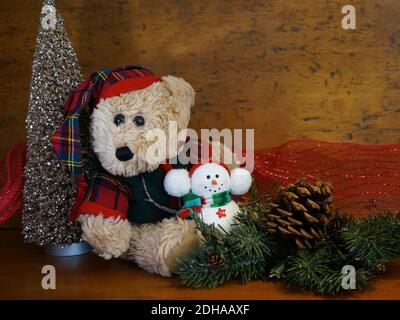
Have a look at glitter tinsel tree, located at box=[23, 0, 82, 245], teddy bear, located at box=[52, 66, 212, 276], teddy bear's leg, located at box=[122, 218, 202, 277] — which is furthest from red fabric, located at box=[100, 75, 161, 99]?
teddy bear's leg, located at box=[122, 218, 202, 277]

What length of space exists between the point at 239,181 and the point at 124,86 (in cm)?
26

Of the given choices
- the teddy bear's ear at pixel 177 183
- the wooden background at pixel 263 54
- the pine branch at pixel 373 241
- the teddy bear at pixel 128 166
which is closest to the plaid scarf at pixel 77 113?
the teddy bear at pixel 128 166

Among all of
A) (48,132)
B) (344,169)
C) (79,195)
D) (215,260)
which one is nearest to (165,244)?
(215,260)

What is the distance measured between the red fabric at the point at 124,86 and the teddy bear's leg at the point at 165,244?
0.23 m

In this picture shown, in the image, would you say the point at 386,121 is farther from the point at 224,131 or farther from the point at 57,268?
the point at 57,268

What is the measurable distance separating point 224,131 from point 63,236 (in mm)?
406

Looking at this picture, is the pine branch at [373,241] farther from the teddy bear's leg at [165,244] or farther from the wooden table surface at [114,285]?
the teddy bear's leg at [165,244]

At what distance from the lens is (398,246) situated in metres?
0.88

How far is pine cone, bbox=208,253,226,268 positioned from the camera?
34.9 inches

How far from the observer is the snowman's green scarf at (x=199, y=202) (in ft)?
3.17

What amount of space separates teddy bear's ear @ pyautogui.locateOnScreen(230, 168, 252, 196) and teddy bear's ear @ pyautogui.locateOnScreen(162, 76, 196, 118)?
140mm
